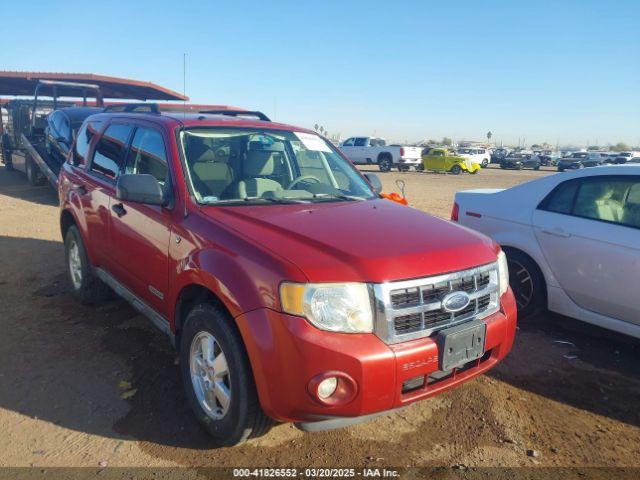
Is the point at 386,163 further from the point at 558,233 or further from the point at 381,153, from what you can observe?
the point at 558,233

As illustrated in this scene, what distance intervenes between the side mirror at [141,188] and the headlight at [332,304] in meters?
1.30

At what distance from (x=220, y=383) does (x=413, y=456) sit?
1191 mm

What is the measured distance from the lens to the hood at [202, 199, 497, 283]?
2490 millimetres

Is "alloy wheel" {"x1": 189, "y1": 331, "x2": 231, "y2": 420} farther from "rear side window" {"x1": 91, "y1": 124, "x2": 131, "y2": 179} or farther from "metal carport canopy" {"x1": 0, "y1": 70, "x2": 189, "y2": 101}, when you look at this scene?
"metal carport canopy" {"x1": 0, "y1": 70, "x2": 189, "y2": 101}

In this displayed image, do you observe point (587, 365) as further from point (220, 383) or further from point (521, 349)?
point (220, 383)

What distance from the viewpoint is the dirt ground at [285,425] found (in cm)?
288

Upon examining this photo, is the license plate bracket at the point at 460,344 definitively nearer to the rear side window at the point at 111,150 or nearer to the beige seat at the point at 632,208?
the beige seat at the point at 632,208

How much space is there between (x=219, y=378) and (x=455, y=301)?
138cm

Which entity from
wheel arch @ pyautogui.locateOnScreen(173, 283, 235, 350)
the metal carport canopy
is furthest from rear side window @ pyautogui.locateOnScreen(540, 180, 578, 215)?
the metal carport canopy

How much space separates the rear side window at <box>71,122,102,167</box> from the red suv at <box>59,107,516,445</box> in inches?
40.3

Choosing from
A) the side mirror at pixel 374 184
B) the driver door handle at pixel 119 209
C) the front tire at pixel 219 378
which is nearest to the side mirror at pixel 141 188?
the driver door handle at pixel 119 209

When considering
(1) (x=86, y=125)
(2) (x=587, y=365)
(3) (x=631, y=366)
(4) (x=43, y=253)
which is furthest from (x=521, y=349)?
(4) (x=43, y=253)

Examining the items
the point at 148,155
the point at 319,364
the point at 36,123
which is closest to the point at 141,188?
the point at 148,155

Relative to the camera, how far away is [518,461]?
289 cm
